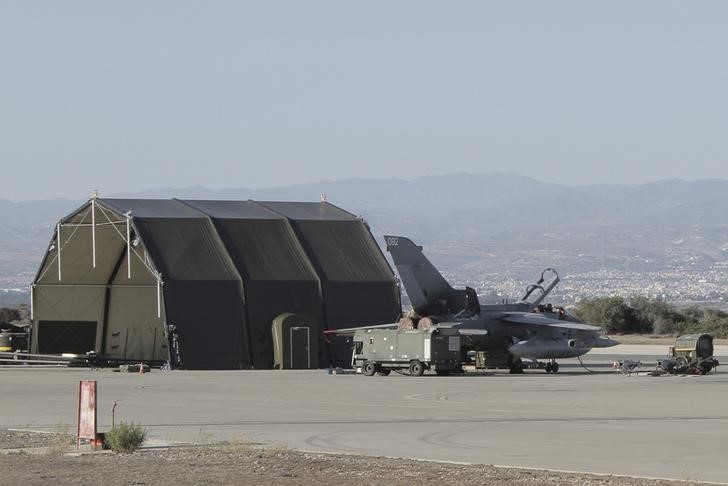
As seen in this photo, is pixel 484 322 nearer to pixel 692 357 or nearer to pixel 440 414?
pixel 692 357

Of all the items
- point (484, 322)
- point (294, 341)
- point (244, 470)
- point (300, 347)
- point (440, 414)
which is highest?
point (484, 322)

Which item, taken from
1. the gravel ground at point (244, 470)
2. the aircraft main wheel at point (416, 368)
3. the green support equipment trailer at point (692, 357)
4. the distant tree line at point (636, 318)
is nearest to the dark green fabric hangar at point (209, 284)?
the aircraft main wheel at point (416, 368)

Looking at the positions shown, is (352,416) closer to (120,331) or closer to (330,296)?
(330,296)

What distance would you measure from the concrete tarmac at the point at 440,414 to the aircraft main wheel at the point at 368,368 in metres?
0.82

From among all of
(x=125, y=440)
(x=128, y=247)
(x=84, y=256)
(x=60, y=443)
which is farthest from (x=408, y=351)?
(x=125, y=440)

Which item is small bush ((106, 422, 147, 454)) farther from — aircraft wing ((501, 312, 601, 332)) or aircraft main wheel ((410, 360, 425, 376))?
aircraft wing ((501, 312, 601, 332))

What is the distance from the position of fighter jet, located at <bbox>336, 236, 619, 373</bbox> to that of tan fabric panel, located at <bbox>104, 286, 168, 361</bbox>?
787cm

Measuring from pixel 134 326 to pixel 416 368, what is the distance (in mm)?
13493

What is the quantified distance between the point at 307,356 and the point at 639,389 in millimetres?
15225

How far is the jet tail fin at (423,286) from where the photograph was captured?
44.0 meters

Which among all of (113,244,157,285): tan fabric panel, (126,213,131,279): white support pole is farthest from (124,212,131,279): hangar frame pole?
(113,244,157,285): tan fabric panel

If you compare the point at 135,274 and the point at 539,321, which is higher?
the point at 135,274

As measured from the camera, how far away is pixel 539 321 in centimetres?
4397

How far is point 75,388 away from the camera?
110 ft
